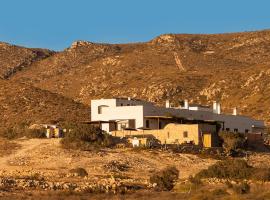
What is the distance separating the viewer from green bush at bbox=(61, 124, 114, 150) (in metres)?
60.8

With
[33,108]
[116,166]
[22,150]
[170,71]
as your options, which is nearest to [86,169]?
[116,166]

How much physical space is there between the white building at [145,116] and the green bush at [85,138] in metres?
8.30

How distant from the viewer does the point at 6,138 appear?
222 feet

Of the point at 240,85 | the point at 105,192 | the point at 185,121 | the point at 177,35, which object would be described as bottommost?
the point at 105,192

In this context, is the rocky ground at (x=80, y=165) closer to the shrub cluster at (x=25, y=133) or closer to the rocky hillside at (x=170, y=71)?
the shrub cluster at (x=25, y=133)

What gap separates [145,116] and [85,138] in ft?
37.5

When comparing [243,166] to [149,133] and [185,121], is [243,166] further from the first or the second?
[185,121]

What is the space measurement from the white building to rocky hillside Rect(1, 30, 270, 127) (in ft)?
81.1

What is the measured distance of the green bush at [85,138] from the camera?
60825mm

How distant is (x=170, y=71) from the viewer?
456 feet

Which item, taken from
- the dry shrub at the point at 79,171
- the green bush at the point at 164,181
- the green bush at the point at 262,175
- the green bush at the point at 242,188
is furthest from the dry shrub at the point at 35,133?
the green bush at the point at 242,188

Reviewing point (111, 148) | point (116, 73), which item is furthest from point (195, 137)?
point (116, 73)

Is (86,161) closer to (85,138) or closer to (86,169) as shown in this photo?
(86,169)

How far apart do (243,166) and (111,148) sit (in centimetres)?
1636
